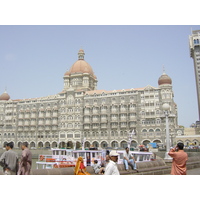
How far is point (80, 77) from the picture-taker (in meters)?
75.6

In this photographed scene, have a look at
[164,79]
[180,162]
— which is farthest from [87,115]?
[180,162]

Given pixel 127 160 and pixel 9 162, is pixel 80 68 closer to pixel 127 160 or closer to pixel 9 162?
pixel 127 160

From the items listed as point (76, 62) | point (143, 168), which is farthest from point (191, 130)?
point (143, 168)

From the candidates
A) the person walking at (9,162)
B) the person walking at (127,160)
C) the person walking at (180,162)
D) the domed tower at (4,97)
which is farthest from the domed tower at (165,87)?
the person walking at (9,162)

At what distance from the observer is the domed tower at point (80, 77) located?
7425 centimetres

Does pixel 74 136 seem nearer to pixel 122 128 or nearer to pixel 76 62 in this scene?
pixel 122 128

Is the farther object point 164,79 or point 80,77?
point 80,77

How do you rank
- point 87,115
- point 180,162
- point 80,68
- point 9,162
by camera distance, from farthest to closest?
point 80,68 < point 87,115 < point 9,162 < point 180,162

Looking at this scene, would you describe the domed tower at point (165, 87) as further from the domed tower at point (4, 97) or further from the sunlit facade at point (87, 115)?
the domed tower at point (4, 97)

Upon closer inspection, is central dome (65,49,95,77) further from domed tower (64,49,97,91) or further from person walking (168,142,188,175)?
person walking (168,142,188,175)

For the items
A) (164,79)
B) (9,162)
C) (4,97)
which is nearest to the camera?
(9,162)

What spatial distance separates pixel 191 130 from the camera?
77.9m

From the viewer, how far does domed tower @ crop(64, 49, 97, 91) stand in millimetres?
74250

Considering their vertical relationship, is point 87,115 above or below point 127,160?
above
